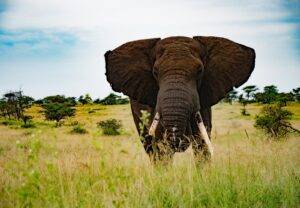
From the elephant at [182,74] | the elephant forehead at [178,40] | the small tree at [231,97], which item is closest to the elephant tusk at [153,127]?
the elephant at [182,74]

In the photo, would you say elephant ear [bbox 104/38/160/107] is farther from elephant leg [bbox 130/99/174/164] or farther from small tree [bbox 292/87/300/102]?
small tree [bbox 292/87/300/102]

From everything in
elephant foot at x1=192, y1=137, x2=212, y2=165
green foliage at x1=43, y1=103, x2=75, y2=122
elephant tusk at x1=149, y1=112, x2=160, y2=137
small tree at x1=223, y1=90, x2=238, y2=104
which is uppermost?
elephant tusk at x1=149, y1=112, x2=160, y2=137

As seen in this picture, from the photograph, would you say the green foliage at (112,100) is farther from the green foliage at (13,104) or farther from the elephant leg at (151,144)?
the elephant leg at (151,144)

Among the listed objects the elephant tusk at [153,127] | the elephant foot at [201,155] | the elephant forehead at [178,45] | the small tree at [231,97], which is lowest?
the small tree at [231,97]

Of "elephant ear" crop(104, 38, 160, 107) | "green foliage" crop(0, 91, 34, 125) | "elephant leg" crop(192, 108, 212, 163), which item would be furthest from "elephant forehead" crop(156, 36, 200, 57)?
"green foliage" crop(0, 91, 34, 125)

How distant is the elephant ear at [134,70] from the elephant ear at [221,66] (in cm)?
88

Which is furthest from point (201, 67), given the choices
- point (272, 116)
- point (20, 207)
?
point (272, 116)

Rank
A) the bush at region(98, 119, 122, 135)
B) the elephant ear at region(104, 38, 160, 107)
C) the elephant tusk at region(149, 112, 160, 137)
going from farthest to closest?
the bush at region(98, 119, 122, 135) → the elephant ear at region(104, 38, 160, 107) → the elephant tusk at region(149, 112, 160, 137)

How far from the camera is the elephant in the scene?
25.6 feet

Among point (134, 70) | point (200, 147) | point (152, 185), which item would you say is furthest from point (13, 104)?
point (152, 185)

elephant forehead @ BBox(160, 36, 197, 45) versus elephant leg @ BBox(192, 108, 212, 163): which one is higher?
elephant forehead @ BBox(160, 36, 197, 45)

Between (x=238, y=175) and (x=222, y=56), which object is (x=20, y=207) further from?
(x=222, y=56)

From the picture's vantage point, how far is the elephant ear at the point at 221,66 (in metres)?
8.85

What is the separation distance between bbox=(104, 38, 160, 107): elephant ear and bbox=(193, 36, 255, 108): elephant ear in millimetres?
880
